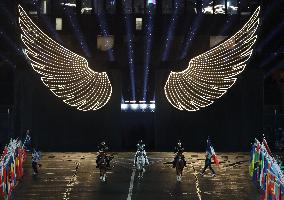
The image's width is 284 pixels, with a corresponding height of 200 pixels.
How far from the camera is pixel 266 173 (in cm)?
3098

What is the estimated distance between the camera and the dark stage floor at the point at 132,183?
32.0 metres

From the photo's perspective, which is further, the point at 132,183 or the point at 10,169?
the point at 132,183

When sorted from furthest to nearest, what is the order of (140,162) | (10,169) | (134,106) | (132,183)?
1. (134,106)
2. (140,162)
3. (132,183)
4. (10,169)

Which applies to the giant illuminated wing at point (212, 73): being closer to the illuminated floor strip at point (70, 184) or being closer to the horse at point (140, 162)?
the horse at point (140, 162)

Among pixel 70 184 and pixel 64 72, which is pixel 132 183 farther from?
pixel 64 72

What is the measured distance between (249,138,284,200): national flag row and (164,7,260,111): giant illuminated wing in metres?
9.85

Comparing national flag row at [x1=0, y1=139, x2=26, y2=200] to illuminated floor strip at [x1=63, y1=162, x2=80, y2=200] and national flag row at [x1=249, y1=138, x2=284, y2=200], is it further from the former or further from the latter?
national flag row at [x1=249, y1=138, x2=284, y2=200]

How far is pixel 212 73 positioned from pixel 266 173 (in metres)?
16.5

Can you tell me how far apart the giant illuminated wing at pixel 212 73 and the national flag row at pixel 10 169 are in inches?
506

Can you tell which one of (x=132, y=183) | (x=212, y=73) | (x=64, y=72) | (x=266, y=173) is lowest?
(x=132, y=183)

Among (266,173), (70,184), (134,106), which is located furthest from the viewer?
(134,106)

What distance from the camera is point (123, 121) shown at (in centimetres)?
4891

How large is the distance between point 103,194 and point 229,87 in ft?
57.4

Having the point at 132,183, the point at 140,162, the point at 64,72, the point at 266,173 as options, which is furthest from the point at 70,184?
the point at 64,72
